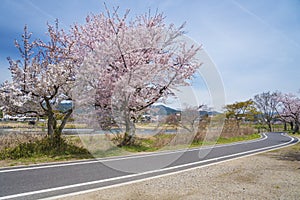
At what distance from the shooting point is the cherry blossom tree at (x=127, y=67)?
9773mm

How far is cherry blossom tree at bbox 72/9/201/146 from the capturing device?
977cm

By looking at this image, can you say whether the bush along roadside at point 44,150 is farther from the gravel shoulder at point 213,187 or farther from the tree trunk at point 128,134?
the gravel shoulder at point 213,187

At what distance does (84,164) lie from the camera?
709 cm

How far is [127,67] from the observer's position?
394 inches

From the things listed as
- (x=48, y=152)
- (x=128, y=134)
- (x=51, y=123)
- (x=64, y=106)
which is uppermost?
(x=64, y=106)

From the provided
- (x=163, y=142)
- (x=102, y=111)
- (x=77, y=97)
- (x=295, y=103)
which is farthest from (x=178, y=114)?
(x=295, y=103)

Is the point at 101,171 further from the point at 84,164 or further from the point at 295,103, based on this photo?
the point at 295,103

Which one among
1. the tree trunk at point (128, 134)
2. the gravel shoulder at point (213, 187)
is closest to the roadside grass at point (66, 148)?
the tree trunk at point (128, 134)

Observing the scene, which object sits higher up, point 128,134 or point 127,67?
point 127,67

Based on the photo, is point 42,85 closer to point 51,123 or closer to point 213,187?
point 51,123

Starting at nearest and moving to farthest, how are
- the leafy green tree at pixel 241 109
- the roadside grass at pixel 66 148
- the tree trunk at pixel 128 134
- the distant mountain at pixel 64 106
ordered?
the roadside grass at pixel 66 148, the distant mountain at pixel 64 106, the tree trunk at pixel 128 134, the leafy green tree at pixel 241 109

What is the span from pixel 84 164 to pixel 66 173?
1293 mm

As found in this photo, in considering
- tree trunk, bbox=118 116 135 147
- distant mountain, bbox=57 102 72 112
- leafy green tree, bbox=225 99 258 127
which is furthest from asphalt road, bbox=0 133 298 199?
leafy green tree, bbox=225 99 258 127

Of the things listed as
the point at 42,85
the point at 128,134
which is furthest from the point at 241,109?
the point at 42,85
